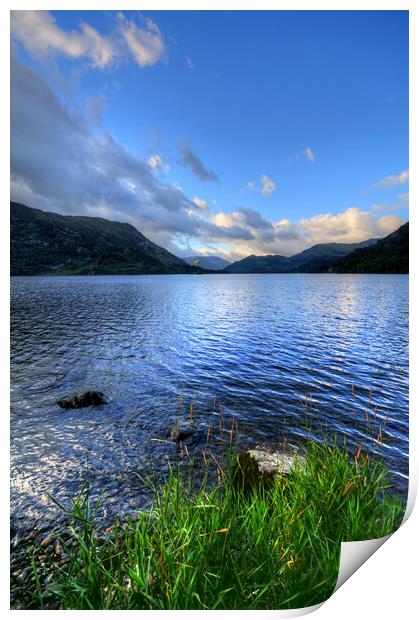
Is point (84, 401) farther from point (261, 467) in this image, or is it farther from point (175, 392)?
point (261, 467)

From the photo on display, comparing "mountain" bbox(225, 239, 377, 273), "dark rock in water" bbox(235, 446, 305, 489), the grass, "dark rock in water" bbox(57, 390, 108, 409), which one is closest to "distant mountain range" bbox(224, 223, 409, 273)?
"mountain" bbox(225, 239, 377, 273)

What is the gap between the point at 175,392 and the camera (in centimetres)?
1355

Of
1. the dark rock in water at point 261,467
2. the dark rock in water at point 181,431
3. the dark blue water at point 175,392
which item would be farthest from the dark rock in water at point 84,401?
the dark rock in water at point 261,467

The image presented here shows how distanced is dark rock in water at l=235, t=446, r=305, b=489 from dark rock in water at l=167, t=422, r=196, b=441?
3.32m

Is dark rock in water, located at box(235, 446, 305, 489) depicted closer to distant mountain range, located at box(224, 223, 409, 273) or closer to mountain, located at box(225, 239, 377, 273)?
distant mountain range, located at box(224, 223, 409, 273)

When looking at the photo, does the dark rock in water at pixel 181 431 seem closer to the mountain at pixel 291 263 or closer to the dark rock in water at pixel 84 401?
the dark rock in water at pixel 84 401

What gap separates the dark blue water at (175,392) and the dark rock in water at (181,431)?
16.8 inches

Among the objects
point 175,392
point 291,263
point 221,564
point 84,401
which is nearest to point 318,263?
point 291,263

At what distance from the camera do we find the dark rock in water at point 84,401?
11258 mm

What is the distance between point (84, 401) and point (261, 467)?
8.24 metres

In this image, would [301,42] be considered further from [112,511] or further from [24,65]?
[112,511]
